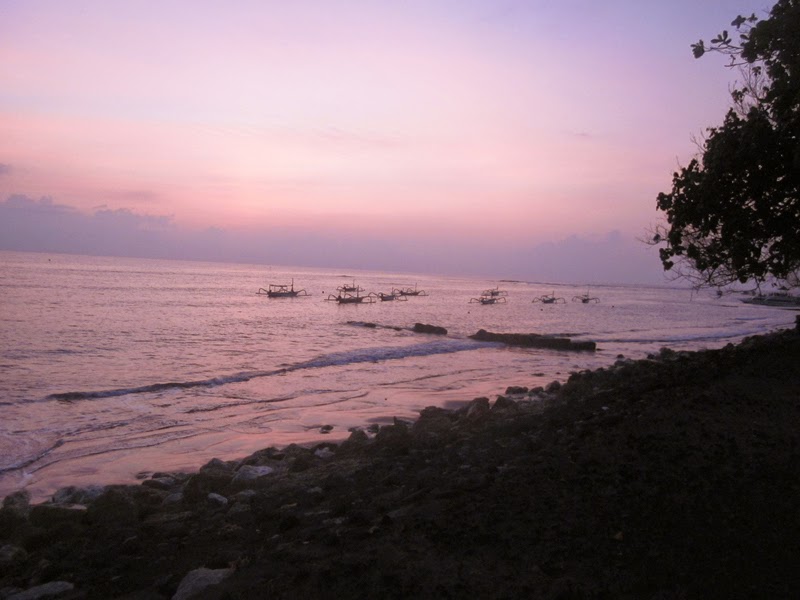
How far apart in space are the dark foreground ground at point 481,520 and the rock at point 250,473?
0.03 m

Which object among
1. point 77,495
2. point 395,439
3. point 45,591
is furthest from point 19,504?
point 395,439

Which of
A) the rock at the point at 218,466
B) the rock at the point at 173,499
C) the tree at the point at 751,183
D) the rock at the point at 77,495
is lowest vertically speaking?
the rock at the point at 77,495

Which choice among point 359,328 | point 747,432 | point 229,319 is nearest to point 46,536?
point 747,432

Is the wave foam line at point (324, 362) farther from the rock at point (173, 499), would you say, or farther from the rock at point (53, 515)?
the rock at point (53, 515)

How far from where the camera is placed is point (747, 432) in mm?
6930

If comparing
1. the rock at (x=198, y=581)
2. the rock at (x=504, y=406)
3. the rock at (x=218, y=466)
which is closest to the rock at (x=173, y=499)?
the rock at (x=218, y=466)

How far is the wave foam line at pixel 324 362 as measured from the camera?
17.2 m

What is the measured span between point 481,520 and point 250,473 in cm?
475

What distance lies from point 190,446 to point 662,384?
363 inches

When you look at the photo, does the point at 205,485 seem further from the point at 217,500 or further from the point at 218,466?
the point at 218,466

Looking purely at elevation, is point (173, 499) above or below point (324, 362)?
above

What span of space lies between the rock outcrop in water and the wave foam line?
1360mm

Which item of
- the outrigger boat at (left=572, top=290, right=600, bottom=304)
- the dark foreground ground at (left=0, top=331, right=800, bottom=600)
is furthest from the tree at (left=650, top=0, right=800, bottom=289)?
the outrigger boat at (left=572, top=290, right=600, bottom=304)

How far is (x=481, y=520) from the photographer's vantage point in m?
4.96
